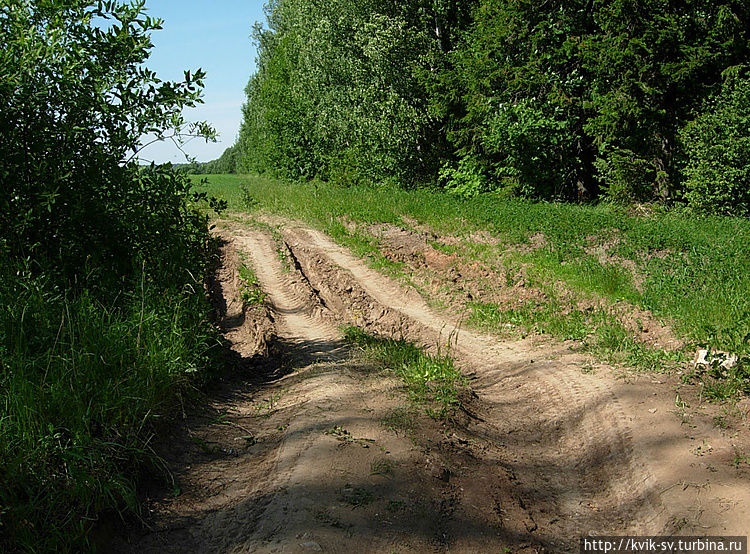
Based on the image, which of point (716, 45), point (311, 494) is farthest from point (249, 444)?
point (716, 45)

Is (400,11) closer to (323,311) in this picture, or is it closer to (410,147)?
(410,147)

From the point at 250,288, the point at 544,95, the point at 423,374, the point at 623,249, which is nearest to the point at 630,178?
the point at 544,95

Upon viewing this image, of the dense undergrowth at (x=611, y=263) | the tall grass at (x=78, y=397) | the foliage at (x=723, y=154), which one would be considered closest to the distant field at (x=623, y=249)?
the dense undergrowth at (x=611, y=263)

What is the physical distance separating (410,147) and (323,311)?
14043mm

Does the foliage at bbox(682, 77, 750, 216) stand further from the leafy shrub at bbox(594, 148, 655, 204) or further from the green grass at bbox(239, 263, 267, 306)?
the green grass at bbox(239, 263, 267, 306)

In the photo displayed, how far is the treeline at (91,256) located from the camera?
4316mm

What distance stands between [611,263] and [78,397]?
8.53 metres

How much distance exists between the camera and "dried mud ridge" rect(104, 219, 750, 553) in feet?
13.3

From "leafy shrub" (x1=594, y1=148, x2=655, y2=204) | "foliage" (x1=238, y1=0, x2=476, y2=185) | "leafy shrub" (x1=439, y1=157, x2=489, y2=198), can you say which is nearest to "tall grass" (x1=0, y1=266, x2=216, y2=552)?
"leafy shrub" (x1=594, y1=148, x2=655, y2=204)

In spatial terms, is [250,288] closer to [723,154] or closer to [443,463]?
[443,463]

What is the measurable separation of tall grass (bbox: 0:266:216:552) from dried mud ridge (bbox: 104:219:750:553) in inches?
13.1

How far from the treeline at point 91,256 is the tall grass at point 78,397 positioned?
1 cm

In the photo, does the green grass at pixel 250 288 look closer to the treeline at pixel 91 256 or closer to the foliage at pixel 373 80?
the treeline at pixel 91 256

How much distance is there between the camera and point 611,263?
1042 centimetres
